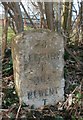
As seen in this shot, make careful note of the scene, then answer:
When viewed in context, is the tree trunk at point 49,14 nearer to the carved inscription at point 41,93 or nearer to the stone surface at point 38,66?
the stone surface at point 38,66

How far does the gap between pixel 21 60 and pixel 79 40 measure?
6.65 ft

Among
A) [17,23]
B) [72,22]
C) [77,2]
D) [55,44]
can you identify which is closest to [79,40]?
[72,22]

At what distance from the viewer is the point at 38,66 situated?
11.3 feet

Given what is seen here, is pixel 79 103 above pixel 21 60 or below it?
below

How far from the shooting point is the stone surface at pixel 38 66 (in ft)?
11.0

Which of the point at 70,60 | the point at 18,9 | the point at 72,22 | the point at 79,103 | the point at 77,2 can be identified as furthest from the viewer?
the point at 72,22

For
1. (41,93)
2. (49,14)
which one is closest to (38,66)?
(41,93)

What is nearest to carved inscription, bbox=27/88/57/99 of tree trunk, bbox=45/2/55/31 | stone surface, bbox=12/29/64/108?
stone surface, bbox=12/29/64/108

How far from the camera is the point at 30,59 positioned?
11.2ft

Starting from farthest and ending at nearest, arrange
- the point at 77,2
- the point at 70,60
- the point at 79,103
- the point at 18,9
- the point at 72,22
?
1. the point at 72,22
2. the point at 77,2
3. the point at 70,60
4. the point at 18,9
5. the point at 79,103

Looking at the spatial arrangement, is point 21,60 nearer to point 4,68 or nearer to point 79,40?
point 4,68

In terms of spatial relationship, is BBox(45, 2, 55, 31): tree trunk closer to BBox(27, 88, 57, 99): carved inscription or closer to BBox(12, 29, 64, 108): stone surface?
BBox(12, 29, 64, 108): stone surface

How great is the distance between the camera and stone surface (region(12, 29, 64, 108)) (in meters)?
3.36

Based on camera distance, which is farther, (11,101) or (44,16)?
(44,16)
